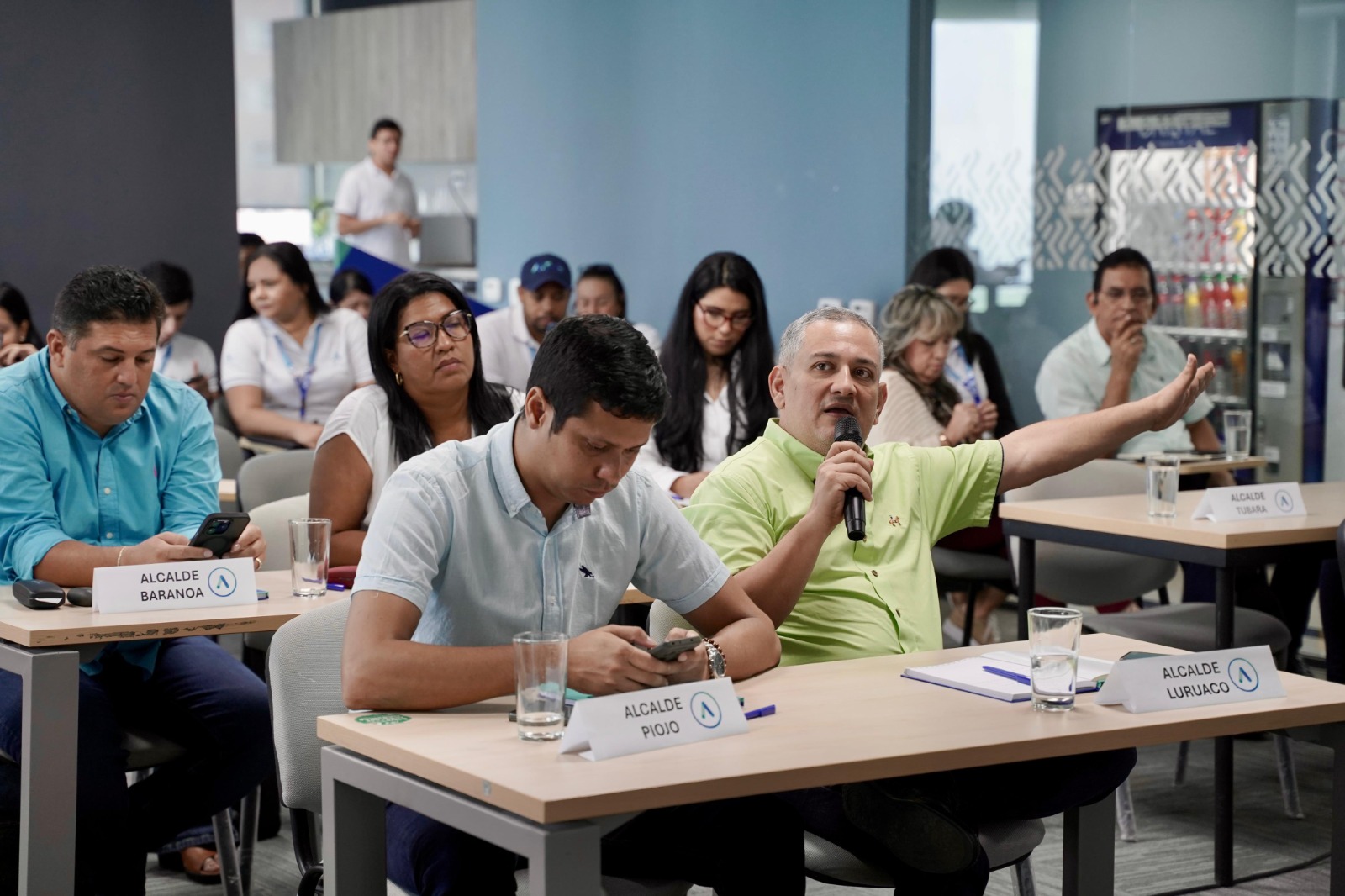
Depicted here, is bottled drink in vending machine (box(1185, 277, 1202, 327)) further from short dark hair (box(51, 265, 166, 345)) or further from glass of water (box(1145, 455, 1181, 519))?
short dark hair (box(51, 265, 166, 345))

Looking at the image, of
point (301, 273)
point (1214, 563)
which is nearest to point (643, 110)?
point (301, 273)

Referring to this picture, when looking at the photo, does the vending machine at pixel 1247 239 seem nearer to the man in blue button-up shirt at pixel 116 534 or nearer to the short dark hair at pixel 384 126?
the man in blue button-up shirt at pixel 116 534

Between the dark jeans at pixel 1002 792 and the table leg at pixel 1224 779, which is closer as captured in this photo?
the dark jeans at pixel 1002 792

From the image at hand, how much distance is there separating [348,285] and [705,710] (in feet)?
20.4

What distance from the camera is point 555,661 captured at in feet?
6.61

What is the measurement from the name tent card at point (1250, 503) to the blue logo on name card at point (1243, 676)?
1.59 metres

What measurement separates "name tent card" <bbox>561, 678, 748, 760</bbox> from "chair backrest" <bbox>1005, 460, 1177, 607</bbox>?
2641 millimetres

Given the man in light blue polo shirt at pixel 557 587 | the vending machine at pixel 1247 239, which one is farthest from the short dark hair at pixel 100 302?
the vending machine at pixel 1247 239

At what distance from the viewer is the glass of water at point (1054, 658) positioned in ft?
7.20

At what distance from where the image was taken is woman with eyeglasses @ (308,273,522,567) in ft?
12.0

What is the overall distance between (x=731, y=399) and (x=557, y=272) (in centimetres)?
195

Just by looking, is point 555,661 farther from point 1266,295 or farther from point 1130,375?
point 1266,295

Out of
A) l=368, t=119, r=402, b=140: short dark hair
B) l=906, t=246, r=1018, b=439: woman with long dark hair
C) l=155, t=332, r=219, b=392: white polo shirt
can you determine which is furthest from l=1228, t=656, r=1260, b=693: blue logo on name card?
l=368, t=119, r=402, b=140: short dark hair

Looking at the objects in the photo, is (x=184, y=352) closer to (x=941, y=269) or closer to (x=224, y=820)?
(x=941, y=269)
